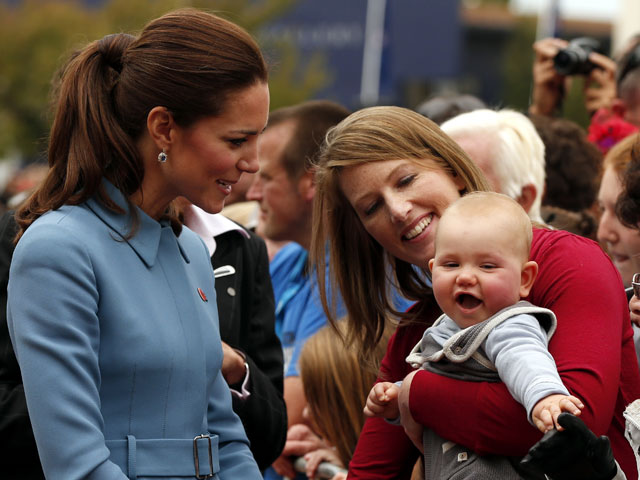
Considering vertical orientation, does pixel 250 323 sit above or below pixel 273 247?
above

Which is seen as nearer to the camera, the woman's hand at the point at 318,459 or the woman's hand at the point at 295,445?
the woman's hand at the point at 318,459

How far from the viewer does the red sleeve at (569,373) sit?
2.66 meters

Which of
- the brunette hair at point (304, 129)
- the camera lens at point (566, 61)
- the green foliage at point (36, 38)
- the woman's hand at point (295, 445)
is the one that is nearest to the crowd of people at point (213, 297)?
the woman's hand at point (295, 445)

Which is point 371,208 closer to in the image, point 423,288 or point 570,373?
point 423,288

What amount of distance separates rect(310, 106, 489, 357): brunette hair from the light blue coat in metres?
0.74

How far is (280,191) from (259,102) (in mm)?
2640

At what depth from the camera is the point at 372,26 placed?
13.5 meters

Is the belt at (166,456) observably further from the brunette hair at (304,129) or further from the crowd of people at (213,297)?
the brunette hair at (304,129)

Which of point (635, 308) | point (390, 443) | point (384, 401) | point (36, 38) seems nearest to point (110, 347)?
point (384, 401)

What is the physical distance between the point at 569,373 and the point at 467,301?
1.13ft

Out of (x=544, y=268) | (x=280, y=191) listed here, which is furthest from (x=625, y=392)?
(x=280, y=191)

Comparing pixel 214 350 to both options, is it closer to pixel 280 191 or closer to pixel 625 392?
pixel 625 392

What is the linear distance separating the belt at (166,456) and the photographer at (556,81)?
13.3 ft

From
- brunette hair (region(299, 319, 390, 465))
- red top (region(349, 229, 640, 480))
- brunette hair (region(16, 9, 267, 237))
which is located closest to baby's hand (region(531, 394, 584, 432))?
red top (region(349, 229, 640, 480))
